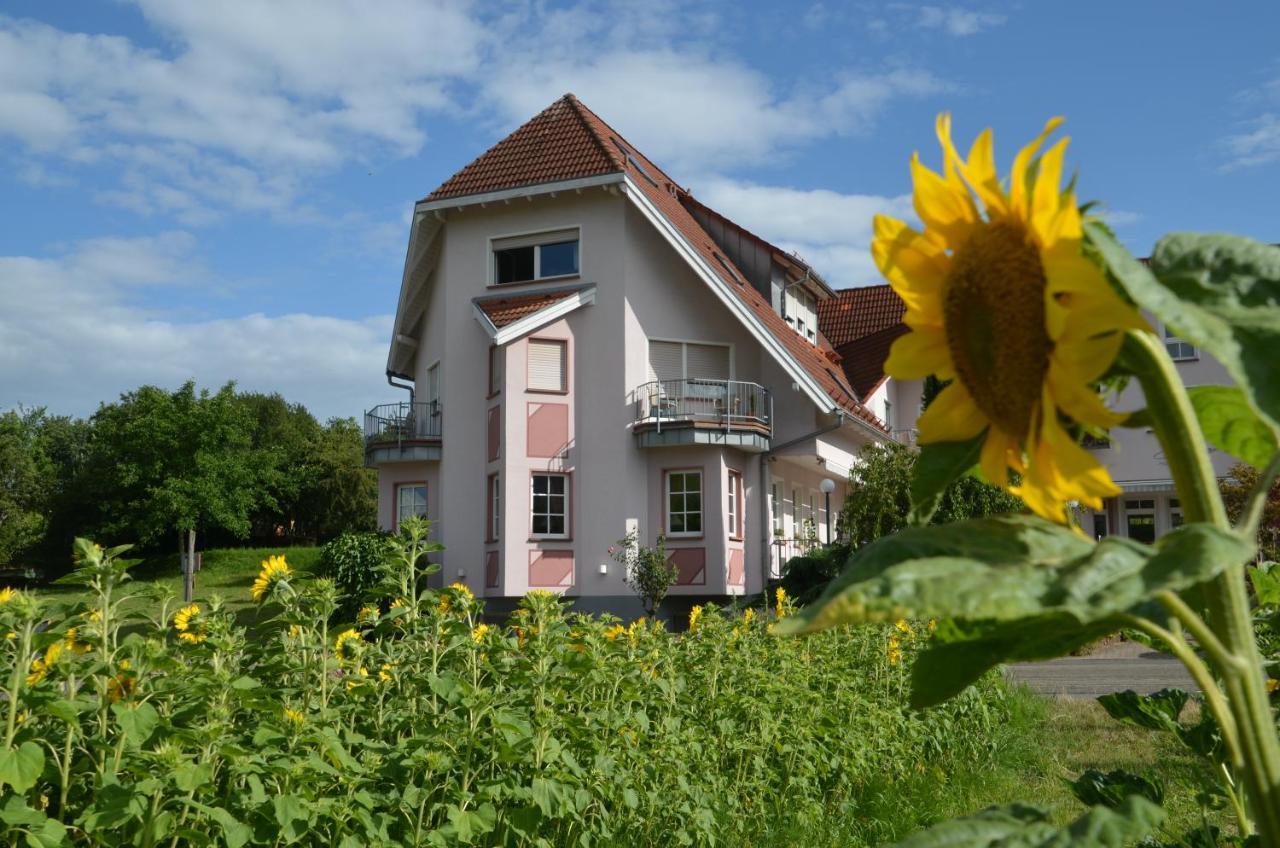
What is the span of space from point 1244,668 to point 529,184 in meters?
22.6

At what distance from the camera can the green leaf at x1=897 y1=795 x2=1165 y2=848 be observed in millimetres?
759

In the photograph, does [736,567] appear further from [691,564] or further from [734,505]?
[734,505]

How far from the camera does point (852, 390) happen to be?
27938 mm

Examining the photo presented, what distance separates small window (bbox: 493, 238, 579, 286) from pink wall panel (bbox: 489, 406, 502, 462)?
262cm

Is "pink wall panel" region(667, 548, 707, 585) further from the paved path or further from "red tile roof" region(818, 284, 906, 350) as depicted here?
"red tile roof" region(818, 284, 906, 350)

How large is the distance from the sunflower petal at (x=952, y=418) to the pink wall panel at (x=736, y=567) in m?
21.6

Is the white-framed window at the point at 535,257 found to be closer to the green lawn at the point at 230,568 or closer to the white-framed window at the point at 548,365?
the white-framed window at the point at 548,365

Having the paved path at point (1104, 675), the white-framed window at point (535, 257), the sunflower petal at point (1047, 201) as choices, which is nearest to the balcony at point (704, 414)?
the white-framed window at point (535, 257)

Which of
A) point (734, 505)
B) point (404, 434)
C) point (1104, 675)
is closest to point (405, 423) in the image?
point (404, 434)

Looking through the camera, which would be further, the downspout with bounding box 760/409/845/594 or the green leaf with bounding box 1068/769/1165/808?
the downspout with bounding box 760/409/845/594

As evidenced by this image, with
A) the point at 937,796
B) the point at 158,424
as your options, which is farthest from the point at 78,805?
the point at 158,424

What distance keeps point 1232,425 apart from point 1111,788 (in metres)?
1.14

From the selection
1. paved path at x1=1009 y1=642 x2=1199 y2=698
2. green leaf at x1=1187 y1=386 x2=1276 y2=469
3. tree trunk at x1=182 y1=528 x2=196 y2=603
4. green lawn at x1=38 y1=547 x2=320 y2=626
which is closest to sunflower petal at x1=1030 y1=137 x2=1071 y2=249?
green leaf at x1=1187 y1=386 x2=1276 y2=469

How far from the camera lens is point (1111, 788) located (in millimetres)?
1921
